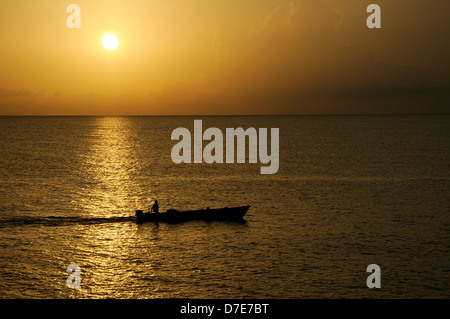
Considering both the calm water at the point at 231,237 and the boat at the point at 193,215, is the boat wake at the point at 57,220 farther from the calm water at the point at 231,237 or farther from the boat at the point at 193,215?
the boat at the point at 193,215

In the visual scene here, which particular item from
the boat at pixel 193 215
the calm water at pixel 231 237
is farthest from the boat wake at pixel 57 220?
the boat at pixel 193 215

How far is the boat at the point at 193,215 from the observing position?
53147 mm

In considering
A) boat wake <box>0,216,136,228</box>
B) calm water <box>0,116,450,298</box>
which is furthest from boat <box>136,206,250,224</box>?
boat wake <box>0,216,136,228</box>

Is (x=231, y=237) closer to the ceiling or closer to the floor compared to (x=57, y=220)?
closer to the floor

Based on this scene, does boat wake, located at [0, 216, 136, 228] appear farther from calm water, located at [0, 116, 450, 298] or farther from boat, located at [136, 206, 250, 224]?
boat, located at [136, 206, 250, 224]

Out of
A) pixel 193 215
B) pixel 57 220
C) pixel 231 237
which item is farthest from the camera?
pixel 57 220

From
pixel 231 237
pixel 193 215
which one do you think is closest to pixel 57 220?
pixel 193 215

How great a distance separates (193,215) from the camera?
175 feet

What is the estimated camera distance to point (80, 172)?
99375 millimetres

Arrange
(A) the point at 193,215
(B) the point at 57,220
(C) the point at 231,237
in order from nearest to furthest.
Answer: (C) the point at 231,237, (A) the point at 193,215, (B) the point at 57,220

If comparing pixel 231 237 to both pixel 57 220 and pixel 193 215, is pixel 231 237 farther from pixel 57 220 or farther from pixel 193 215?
pixel 57 220

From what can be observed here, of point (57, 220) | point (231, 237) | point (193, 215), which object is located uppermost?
point (193, 215)
